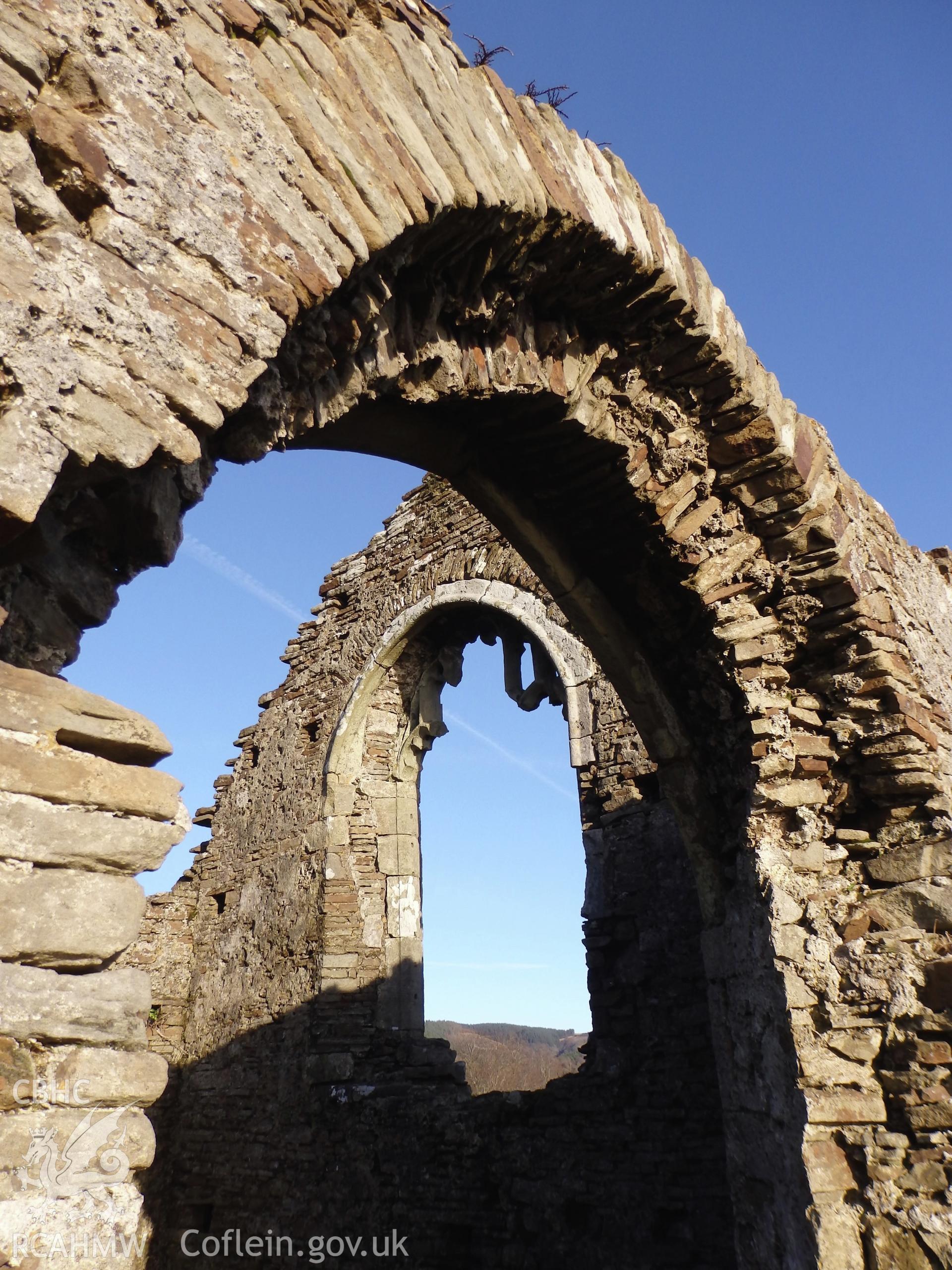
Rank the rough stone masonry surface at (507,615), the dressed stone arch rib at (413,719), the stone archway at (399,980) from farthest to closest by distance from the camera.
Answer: the dressed stone arch rib at (413,719)
the stone archway at (399,980)
the rough stone masonry surface at (507,615)

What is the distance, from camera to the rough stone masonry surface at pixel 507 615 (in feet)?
5.18

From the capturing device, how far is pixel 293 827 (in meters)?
8.02

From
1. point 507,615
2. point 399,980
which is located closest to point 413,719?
point 507,615

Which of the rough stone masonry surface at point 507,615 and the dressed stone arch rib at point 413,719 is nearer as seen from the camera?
the rough stone masonry surface at point 507,615

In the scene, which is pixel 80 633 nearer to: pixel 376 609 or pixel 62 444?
pixel 62 444

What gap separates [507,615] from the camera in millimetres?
7215

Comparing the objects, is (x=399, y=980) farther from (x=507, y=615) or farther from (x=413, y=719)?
(x=507, y=615)

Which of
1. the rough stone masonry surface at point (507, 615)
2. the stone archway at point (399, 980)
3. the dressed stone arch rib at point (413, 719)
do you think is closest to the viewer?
the rough stone masonry surface at point (507, 615)

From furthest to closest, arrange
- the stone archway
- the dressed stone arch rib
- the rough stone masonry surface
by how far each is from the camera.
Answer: the dressed stone arch rib
the stone archway
the rough stone masonry surface

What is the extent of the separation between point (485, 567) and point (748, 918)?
14.8 ft

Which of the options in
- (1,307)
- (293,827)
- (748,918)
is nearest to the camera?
(1,307)

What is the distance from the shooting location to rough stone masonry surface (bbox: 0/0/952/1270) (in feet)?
5.18

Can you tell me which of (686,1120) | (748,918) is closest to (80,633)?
(748,918)

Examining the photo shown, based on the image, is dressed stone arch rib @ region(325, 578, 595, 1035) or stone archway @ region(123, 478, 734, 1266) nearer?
stone archway @ region(123, 478, 734, 1266)
